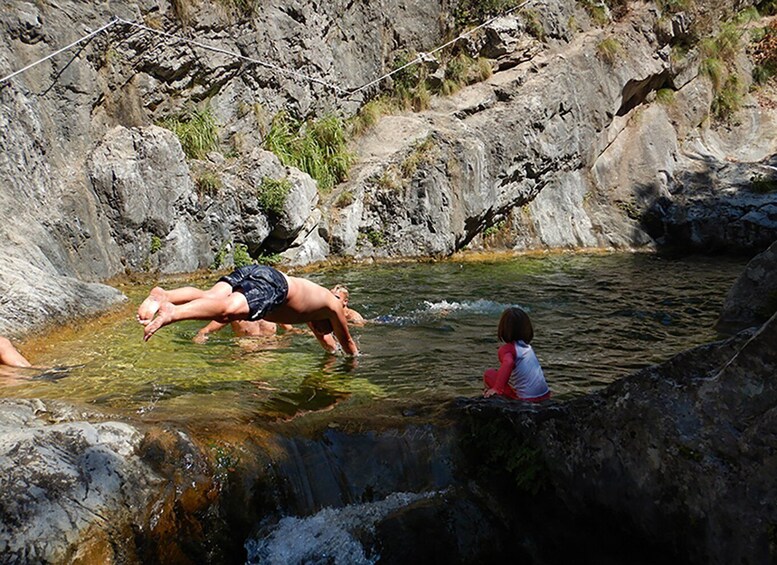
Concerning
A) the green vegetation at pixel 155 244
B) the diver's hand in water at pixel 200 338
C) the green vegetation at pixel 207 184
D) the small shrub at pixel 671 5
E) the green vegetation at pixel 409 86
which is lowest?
the diver's hand in water at pixel 200 338

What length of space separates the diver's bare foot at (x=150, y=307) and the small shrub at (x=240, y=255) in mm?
8670

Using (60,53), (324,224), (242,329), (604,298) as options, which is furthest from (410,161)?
(242,329)

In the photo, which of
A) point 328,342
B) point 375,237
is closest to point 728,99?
point 375,237

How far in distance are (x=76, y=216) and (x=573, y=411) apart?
9009mm

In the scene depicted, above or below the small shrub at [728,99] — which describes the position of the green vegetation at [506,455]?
below

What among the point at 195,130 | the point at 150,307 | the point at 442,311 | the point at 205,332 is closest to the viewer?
the point at 150,307

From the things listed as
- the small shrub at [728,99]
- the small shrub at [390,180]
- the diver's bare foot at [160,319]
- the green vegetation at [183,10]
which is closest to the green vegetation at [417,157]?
the small shrub at [390,180]

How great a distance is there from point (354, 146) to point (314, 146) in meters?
1.51

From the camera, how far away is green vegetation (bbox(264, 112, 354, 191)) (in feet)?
49.8

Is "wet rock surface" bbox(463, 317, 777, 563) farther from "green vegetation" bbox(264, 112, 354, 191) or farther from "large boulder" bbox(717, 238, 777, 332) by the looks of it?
"green vegetation" bbox(264, 112, 354, 191)

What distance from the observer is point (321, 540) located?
3564 millimetres

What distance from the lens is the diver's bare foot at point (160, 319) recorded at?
155 inches

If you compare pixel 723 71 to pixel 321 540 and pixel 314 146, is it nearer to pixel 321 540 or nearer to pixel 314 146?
pixel 314 146

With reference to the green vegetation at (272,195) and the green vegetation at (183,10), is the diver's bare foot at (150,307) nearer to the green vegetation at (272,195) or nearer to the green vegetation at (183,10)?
the green vegetation at (272,195)
